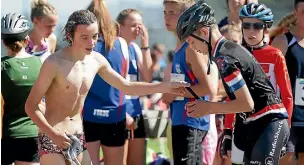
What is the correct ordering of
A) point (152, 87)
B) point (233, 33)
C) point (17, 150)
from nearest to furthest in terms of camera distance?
point (152, 87) < point (17, 150) < point (233, 33)

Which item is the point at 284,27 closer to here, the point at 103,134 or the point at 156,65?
the point at 103,134

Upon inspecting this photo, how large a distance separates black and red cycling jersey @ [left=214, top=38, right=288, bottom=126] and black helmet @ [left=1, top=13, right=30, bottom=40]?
2.31 m

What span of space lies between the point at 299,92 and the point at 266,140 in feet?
6.33

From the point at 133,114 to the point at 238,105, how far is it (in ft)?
10.2

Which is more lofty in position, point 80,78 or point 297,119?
point 80,78

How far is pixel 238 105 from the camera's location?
6121 millimetres

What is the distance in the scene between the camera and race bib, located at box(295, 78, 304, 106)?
27.4ft

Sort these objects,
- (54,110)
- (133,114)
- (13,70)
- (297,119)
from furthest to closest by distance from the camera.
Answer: (133,114) < (297,119) < (13,70) < (54,110)

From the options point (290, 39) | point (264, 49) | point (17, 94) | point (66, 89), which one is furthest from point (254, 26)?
point (17, 94)

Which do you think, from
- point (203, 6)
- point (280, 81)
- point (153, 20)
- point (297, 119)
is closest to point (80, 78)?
point (203, 6)

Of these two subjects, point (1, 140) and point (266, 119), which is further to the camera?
point (1, 140)

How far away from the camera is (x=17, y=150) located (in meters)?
7.91

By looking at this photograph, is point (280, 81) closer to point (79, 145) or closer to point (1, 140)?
point (79, 145)

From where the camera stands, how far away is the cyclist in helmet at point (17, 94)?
7867 mm
